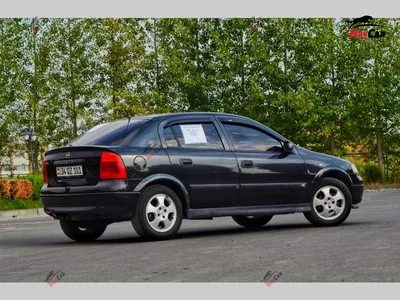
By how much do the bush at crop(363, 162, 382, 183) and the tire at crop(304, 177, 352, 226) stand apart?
2163 cm

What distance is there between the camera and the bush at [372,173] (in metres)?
33.7

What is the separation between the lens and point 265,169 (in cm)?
1175

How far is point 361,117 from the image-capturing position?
3609 cm

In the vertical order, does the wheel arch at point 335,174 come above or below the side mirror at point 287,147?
below

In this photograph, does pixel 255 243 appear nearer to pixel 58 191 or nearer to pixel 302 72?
pixel 58 191

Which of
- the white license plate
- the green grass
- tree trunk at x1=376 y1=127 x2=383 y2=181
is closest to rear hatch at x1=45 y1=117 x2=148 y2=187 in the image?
the white license plate

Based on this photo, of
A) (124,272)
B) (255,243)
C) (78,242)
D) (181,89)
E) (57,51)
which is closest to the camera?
(124,272)

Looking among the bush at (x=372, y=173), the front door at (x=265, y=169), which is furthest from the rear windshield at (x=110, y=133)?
the bush at (x=372, y=173)

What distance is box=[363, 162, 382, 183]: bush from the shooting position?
110 ft

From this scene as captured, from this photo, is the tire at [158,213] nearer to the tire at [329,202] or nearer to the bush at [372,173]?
the tire at [329,202]

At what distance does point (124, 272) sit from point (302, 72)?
95.3 ft

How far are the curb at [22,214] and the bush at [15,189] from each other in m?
0.83

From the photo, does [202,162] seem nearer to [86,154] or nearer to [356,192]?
[86,154]

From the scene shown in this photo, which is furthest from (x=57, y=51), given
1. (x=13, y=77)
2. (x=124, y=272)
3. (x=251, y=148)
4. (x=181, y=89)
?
(x=124, y=272)
